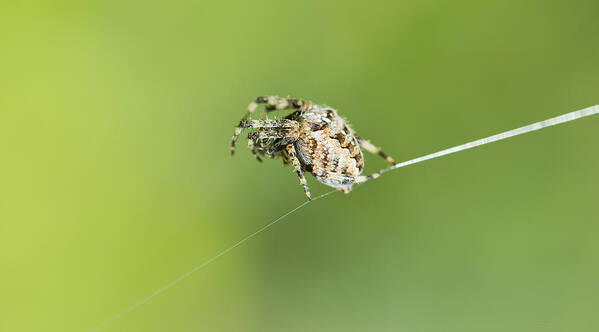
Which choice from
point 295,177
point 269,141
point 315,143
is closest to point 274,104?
point 269,141

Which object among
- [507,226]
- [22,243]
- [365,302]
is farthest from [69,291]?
[507,226]

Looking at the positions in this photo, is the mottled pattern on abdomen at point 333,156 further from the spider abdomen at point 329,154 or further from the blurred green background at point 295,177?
the blurred green background at point 295,177

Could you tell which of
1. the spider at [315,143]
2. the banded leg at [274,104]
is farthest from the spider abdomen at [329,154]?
the banded leg at [274,104]

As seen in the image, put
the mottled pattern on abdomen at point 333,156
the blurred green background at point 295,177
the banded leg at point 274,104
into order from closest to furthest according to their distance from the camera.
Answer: the mottled pattern on abdomen at point 333,156, the banded leg at point 274,104, the blurred green background at point 295,177

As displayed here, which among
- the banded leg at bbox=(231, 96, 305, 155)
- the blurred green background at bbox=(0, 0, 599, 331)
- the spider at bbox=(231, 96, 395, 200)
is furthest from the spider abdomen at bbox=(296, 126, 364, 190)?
the blurred green background at bbox=(0, 0, 599, 331)

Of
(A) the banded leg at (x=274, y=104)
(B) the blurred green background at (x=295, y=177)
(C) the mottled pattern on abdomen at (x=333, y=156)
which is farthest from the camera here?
(B) the blurred green background at (x=295, y=177)

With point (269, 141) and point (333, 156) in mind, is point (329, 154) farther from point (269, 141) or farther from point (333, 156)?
point (269, 141)

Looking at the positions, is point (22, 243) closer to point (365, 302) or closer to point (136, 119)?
point (136, 119)
